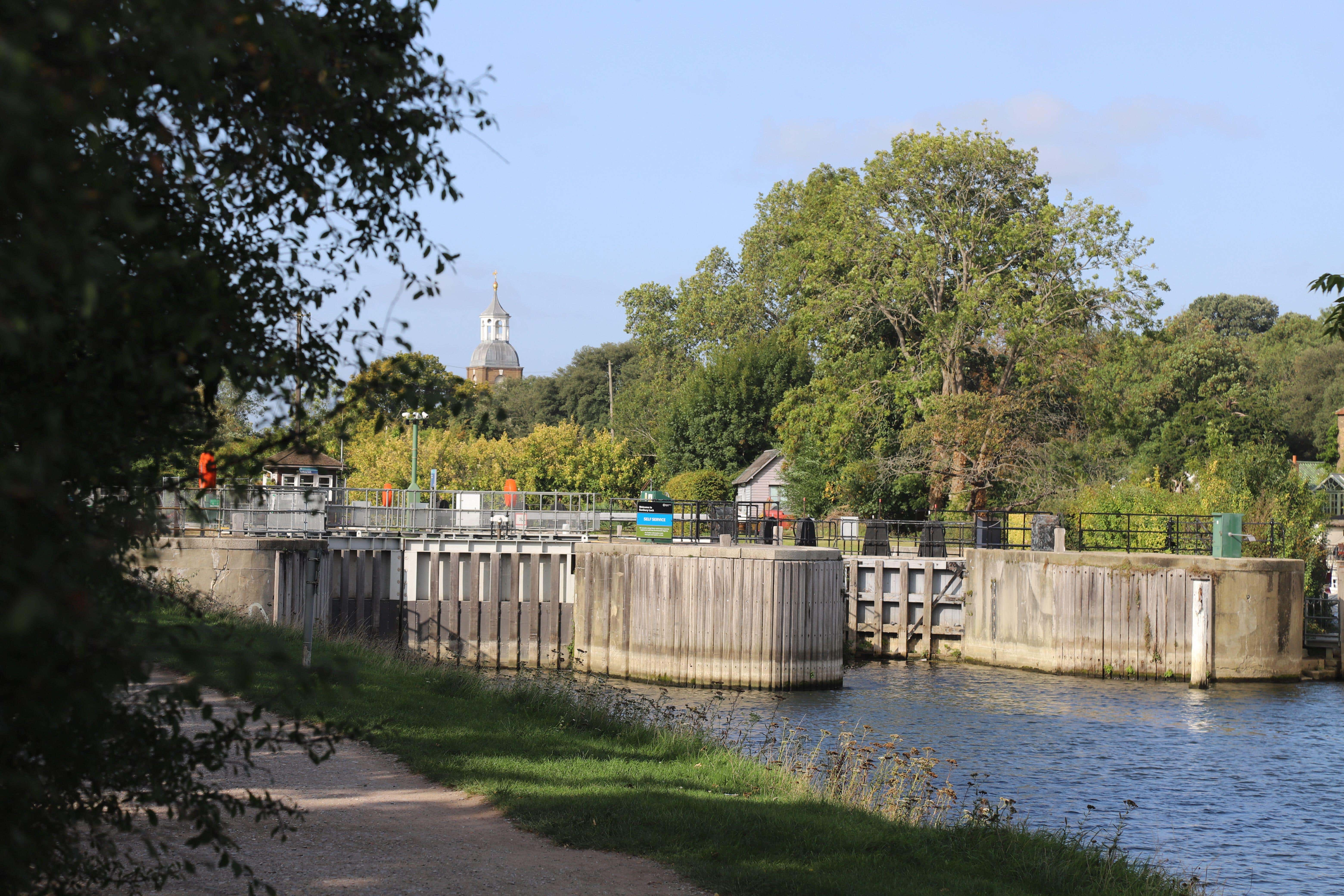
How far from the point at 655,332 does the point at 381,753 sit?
64828 millimetres

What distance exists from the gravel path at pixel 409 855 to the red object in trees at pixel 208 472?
2.29m

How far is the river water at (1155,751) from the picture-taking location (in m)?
14.3

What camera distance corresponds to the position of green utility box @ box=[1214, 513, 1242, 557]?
2905 cm

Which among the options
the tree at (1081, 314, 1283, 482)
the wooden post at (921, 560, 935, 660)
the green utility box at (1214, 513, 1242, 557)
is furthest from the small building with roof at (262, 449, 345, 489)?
the tree at (1081, 314, 1283, 482)

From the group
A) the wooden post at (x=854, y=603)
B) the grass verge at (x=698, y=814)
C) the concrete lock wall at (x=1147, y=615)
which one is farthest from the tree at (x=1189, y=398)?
the grass verge at (x=698, y=814)

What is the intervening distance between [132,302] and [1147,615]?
28095 mm

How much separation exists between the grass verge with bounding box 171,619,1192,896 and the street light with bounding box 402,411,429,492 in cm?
161

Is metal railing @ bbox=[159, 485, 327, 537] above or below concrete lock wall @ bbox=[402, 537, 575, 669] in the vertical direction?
above

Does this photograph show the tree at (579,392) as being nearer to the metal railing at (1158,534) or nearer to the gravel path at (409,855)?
the metal railing at (1158,534)

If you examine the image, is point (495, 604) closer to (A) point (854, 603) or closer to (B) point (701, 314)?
(A) point (854, 603)

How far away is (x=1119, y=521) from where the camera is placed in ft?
115

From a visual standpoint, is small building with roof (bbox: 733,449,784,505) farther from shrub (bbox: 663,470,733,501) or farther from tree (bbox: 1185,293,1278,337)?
tree (bbox: 1185,293,1278,337)

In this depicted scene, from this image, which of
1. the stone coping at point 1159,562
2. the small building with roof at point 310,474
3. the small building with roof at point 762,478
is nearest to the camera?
the small building with roof at point 310,474

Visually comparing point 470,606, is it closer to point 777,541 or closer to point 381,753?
point 777,541
